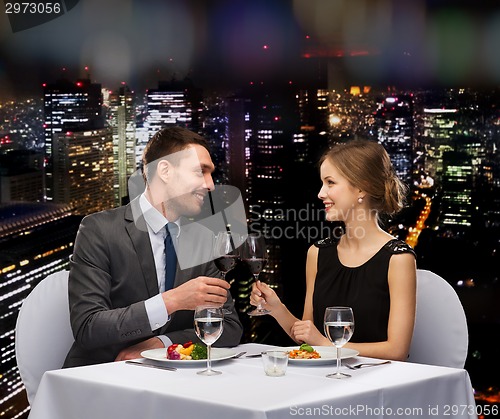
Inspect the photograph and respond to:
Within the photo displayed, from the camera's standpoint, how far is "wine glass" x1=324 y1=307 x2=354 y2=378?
210cm

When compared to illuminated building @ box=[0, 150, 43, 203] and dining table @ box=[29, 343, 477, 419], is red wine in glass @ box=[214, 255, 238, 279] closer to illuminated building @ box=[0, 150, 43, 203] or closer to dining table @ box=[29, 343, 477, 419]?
dining table @ box=[29, 343, 477, 419]

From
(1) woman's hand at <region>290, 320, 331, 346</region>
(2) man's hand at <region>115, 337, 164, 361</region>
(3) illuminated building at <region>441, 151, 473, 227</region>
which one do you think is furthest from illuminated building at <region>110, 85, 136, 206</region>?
(1) woman's hand at <region>290, 320, 331, 346</region>

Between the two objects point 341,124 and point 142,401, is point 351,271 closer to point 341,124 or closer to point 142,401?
point 142,401

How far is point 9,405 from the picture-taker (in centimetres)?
470

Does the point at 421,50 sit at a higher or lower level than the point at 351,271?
higher

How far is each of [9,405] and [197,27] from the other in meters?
2.40

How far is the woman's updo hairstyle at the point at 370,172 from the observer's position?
9.53 ft

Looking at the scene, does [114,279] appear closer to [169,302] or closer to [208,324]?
[169,302]

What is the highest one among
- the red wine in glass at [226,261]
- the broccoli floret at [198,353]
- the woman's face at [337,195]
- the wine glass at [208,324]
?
the woman's face at [337,195]

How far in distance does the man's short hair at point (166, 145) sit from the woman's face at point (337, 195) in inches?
18.1

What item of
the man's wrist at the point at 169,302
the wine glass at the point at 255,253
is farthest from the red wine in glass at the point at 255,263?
the man's wrist at the point at 169,302

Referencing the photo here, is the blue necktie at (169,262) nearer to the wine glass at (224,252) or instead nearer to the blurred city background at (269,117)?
the wine glass at (224,252)

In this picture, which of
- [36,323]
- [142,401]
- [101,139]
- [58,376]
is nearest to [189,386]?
[142,401]

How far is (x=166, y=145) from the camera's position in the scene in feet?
9.61
